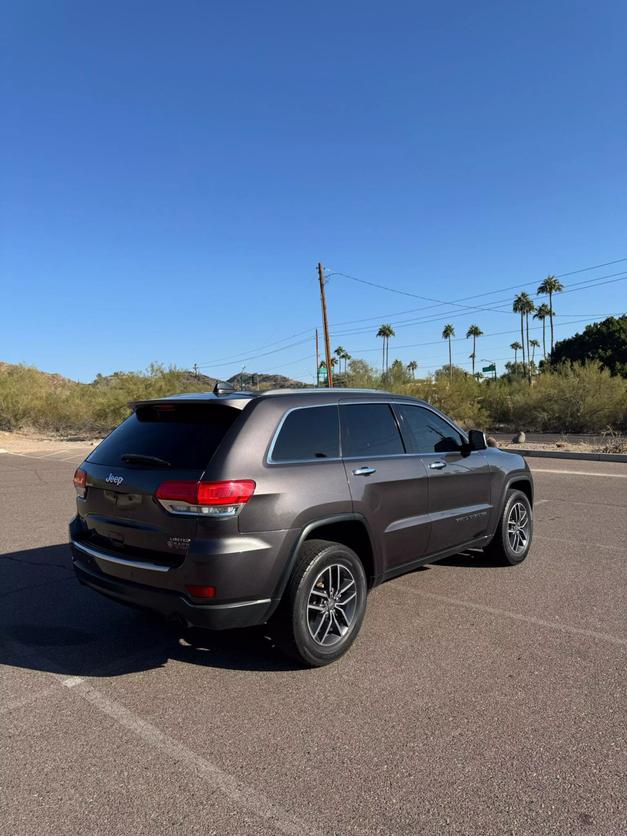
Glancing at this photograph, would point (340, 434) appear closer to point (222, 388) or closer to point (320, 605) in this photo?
point (222, 388)

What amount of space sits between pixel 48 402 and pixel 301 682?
125ft

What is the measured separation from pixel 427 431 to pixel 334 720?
2.62 metres

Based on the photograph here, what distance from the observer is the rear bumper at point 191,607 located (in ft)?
11.0

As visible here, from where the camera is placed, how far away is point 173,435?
3.82 m

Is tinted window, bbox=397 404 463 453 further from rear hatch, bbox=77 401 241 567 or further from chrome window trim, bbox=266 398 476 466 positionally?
rear hatch, bbox=77 401 241 567

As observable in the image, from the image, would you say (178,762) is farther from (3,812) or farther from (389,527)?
(389,527)

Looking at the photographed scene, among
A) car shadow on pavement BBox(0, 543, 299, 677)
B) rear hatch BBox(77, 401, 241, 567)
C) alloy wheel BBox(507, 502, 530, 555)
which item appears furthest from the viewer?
alloy wheel BBox(507, 502, 530, 555)

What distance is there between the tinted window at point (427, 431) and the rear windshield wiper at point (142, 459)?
6.77 ft

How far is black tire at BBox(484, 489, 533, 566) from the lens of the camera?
5.81 metres

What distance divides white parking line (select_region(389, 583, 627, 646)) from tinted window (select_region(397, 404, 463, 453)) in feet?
4.12

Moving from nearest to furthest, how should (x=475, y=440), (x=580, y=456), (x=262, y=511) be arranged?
(x=262, y=511), (x=475, y=440), (x=580, y=456)

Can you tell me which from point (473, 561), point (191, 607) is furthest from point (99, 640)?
point (473, 561)

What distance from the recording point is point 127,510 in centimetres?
373

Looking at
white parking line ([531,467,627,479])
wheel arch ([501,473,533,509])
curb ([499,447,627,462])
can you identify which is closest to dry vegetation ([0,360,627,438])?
Answer: curb ([499,447,627,462])
